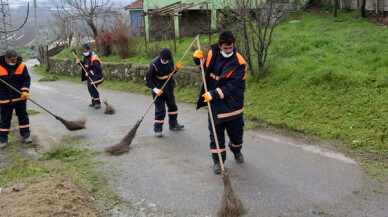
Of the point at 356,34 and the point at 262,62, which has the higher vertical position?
the point at 356,34

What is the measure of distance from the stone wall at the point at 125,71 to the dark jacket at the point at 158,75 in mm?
3509

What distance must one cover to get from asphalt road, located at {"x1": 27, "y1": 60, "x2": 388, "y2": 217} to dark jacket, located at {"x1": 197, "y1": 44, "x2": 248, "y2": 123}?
0.91 m

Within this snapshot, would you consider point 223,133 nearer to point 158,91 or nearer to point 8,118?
point 158,91

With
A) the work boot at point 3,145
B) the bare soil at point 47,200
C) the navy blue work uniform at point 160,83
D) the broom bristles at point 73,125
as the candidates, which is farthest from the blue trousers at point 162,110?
the work boot at point 3,145

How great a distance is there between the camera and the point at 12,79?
262 inches

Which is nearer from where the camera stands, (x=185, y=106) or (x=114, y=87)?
(x=185, y=106)

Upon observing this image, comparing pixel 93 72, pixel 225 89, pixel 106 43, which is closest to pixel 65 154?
pixel 225 89

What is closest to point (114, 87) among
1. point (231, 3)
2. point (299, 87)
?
point (231, 3)

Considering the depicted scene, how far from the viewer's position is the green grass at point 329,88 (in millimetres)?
6285

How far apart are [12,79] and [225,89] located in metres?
4.38

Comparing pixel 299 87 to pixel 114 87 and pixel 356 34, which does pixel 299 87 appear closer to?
pixel 356 34

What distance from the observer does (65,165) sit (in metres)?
5.50

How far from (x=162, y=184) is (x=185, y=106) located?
4910 millimetres

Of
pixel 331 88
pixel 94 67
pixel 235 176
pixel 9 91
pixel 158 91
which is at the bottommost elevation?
pixel 235 176
